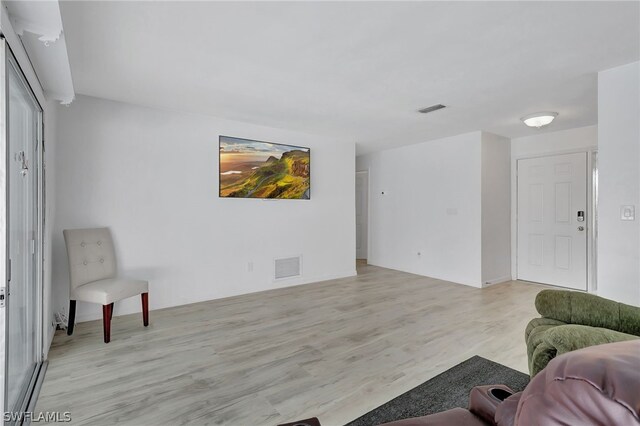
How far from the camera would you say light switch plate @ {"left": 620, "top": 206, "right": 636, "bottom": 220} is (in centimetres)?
256

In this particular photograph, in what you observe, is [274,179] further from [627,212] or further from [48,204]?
[627,212]

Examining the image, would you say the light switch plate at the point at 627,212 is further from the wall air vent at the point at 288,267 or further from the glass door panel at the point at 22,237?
the glass door panel at the point at 22,237

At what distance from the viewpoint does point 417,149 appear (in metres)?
5.84

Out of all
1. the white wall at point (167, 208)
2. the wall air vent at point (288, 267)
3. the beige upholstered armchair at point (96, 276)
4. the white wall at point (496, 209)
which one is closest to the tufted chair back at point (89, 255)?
the beige upholstered armchair at point (96, 276)

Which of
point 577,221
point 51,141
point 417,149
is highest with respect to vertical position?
point 417,149

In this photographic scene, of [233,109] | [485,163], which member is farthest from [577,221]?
[233,109]

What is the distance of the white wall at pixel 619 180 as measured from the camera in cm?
255

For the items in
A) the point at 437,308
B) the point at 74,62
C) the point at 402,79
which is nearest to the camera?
the point at 74,62

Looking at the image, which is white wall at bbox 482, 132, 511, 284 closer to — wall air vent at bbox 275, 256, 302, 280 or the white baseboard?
the white baseboard

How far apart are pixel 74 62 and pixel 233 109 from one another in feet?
5.05

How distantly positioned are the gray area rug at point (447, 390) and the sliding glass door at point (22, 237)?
1.93m

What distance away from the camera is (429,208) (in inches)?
223

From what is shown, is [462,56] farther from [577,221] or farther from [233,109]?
[577,221]

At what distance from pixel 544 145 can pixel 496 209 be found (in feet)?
3.87
